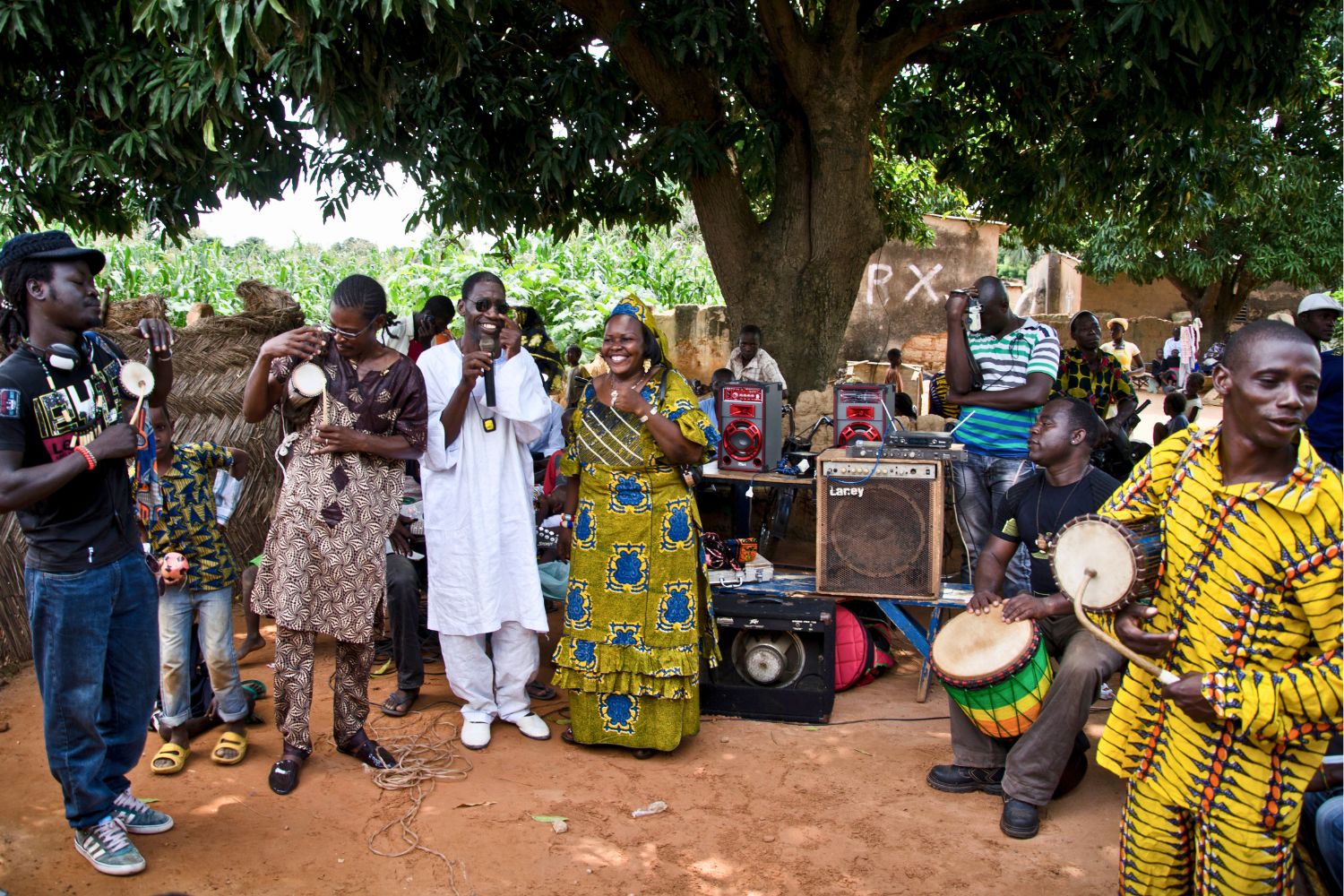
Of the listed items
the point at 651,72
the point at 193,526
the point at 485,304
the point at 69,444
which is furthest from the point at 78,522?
the point at 651,72

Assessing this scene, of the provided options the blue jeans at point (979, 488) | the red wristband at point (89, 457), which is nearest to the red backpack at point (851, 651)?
the blue jeans at point (979, 488)

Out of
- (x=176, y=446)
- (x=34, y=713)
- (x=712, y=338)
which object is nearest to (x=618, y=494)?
(x=176, y=446)

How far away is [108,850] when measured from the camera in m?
Answer: 3.54

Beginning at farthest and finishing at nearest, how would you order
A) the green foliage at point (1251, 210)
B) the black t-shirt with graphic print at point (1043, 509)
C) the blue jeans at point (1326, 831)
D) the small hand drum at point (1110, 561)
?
the green foliage at point (1251, 210) < the black t-shirt with graphic print at point (1043, 509) < the blue jeans at point (1326, 831) < the small hand drum at point (1110, 561)

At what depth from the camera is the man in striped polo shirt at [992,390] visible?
17.5 ft

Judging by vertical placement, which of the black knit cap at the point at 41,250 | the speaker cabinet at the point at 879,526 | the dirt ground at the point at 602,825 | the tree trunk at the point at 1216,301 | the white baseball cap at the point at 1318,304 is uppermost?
the tree trunk at the point at 1216,301

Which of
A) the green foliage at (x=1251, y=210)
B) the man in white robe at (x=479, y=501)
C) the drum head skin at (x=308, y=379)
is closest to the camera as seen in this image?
the drum head skin at (x=308, y=379)

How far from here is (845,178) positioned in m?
7.33

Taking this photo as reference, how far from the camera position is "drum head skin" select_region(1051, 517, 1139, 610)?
2.55 m

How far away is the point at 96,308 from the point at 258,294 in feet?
14.8

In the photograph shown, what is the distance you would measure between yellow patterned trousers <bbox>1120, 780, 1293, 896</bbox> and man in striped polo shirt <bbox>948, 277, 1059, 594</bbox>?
2.78m

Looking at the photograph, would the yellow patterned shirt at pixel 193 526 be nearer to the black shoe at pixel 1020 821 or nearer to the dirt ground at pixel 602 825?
the dirt ground at pixel 602 825

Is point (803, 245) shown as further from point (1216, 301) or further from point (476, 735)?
point (1216, 301)

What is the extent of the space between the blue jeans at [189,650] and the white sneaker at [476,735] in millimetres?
975
